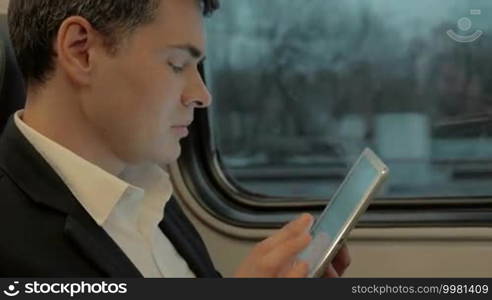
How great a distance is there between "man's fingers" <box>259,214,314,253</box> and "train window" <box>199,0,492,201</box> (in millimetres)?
828

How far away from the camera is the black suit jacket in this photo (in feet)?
2.74

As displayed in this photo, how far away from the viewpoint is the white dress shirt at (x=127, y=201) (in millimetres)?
918

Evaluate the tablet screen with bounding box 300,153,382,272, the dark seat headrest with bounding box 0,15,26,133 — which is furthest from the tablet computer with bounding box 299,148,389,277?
the dark seat headrest with bounding box 0,15,26,133

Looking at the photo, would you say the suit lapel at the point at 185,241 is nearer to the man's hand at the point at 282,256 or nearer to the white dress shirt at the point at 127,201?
the white dress shirt at the point at 127,201

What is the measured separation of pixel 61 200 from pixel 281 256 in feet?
0.97

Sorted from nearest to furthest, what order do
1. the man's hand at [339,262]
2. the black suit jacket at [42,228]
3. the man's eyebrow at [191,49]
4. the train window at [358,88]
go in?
the black suit jacket at [42,228] → the man's eyebrow at [191,49] → the man's hand at [339,262] → the train window at [358,88]

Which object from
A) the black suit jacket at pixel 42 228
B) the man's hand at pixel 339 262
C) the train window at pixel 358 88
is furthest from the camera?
the train window at pixel 358 88

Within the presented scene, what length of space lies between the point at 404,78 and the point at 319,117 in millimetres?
233

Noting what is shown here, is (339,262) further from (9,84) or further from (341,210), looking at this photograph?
(9,84)

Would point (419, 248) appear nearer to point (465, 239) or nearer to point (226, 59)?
point (465, 239)

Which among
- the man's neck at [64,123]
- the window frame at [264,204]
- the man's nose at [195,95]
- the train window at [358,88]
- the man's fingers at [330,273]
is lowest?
the man's neck at [64,123]

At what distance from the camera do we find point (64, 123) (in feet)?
3.02

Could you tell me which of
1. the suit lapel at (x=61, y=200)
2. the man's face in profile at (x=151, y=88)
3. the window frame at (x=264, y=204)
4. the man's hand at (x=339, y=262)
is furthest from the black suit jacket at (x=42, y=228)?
the window frame at (x=264, y=204)

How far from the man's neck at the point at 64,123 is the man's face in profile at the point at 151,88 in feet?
0.05
